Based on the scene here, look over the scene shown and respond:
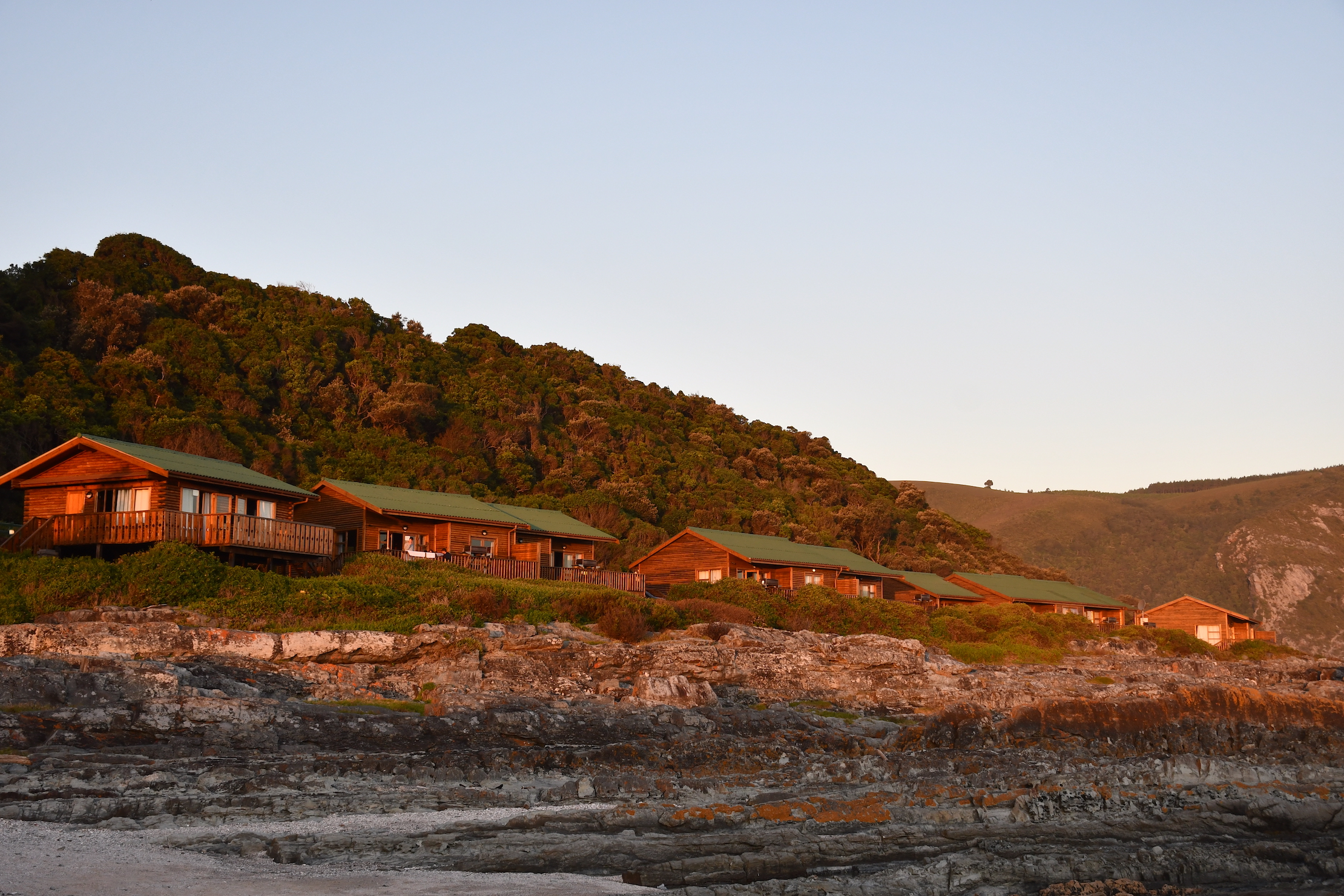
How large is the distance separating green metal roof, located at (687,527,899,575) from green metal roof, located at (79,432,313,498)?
67.9 feet

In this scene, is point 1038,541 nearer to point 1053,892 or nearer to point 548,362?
point 548,362

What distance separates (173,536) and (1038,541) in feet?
469

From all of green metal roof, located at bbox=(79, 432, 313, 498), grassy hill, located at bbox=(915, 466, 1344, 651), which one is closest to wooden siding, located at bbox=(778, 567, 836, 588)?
green metal roof, located at bbox=(79, 432, 313, 498)

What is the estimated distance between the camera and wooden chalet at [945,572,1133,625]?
6269cm

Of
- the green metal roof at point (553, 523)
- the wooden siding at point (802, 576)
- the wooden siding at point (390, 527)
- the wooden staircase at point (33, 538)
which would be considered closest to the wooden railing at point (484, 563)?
the wooden siding at point (390, 527)

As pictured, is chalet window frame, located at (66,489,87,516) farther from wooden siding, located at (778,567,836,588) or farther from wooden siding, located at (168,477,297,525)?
wooden siding, located at (778,567,836,588)

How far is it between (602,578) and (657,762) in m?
24.6

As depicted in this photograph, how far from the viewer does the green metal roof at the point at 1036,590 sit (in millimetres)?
63409

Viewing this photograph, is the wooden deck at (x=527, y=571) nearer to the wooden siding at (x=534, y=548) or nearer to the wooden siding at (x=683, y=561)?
the wooden siding at (x=534, y=548)

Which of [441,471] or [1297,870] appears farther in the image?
[441,471]

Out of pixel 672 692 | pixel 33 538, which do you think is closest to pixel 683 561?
pixel 672 692

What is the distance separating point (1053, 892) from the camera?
31.3ft

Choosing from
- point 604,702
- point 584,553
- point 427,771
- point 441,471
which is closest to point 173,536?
point 604,702

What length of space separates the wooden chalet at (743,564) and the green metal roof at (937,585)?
18.0 ft
